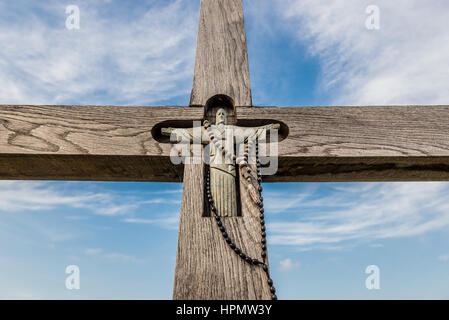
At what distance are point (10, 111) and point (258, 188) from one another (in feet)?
3.72

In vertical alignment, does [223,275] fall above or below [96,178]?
below

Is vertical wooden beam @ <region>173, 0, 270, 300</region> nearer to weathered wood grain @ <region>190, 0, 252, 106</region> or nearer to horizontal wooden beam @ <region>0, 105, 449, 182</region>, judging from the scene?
weathered wood grain @ <region>190, 0, 252, 106</region>

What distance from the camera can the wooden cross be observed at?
3.88 feet

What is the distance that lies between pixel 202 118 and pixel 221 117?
0.08m

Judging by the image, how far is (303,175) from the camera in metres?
1.31

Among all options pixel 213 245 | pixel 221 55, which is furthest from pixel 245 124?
pixel 213 245

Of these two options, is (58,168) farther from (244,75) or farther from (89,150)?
(244,75)

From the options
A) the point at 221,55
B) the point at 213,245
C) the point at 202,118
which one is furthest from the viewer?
the point at 221,55

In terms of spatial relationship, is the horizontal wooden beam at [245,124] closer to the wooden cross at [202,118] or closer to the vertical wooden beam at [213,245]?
the wooden cross at [202,118]

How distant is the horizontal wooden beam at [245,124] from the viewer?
1183 millimetres

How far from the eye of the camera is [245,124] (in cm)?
129

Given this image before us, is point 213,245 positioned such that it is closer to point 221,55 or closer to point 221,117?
point 221,117

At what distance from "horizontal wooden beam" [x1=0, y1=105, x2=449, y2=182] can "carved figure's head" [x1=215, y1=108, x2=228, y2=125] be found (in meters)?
0.07
